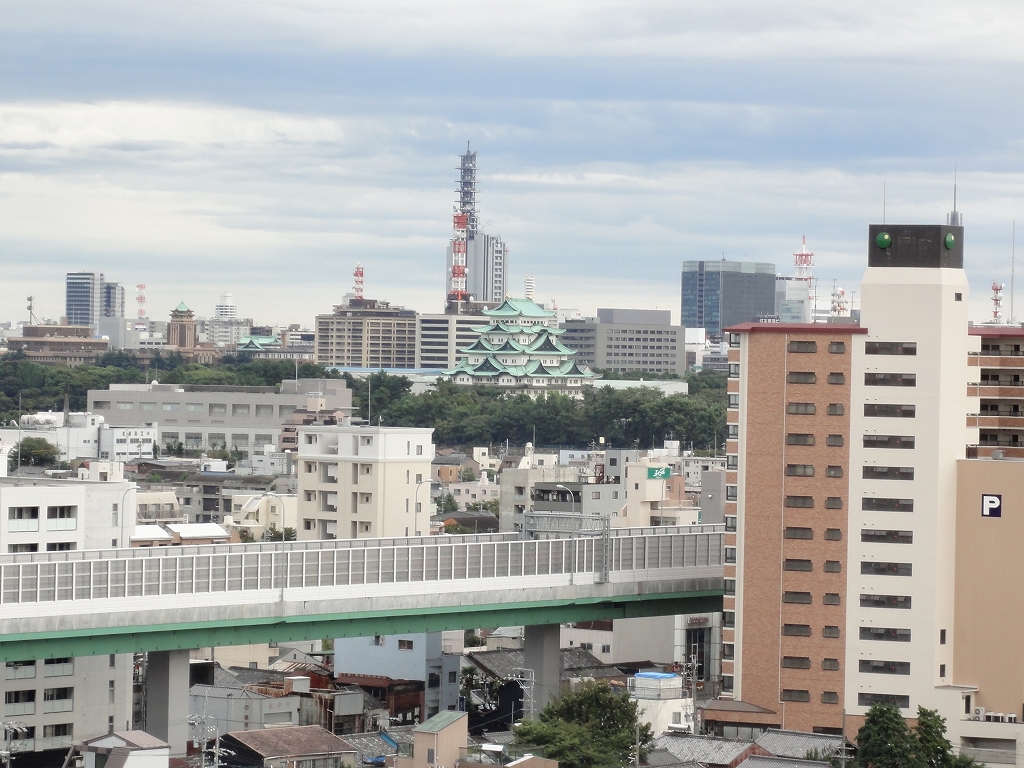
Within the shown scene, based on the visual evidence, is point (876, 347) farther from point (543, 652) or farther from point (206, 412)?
point (206, 412)

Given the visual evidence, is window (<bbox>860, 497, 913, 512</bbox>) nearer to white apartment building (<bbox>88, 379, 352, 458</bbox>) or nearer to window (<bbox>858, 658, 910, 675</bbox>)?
window (<bbox>858, 658, 910, 675</bbox>)

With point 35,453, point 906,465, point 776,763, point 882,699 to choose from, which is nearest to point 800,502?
point 906,465

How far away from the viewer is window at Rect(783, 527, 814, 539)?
38562 mm

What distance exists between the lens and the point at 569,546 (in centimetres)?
4069

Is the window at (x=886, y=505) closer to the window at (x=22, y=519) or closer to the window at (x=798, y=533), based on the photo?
the window at (x=798, y=533)

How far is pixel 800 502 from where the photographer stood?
3875 centimetres

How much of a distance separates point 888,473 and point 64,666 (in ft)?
55.2

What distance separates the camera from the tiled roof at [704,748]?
112ft

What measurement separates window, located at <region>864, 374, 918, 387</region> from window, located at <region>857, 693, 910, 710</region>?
6041 millimetres

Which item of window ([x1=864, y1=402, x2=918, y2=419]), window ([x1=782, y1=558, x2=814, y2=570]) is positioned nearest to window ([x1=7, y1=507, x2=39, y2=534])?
window ([x1=782, y1=558, x2=814, y2=570])

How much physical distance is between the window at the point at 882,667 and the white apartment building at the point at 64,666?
1477 centimetres

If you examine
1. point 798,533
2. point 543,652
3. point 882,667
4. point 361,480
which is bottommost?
point 543,652

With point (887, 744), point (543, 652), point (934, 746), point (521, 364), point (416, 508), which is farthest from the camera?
point (521, 364)

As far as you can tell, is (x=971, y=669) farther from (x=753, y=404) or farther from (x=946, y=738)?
(x=753, y=404)
